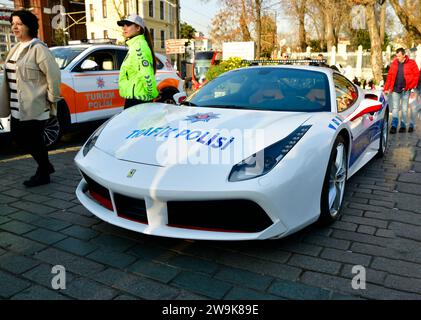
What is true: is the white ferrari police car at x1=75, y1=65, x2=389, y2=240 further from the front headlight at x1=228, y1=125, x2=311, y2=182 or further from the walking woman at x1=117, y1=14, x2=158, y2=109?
the walking woman at x1=117, y1=14, x2=158, y2=109

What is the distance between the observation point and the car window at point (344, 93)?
3.81 metres

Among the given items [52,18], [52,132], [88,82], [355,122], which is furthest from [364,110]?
[52,18]

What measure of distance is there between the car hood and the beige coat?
990 millimetres

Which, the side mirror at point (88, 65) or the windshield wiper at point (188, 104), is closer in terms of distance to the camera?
the windshield wiper at point (188, 104)

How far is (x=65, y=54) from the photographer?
22.3 ft

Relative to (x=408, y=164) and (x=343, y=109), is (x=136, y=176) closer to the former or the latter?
(x=343, y=109)

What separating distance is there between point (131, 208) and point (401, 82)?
22.0 ft

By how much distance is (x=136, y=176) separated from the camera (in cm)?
269

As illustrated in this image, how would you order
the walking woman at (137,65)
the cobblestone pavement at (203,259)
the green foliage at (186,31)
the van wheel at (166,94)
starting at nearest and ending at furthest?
the cobblestone pavement at (203,259) < the walking woman at (137,65) < the van wheel at (166,94) < the green foliage at (186,31)

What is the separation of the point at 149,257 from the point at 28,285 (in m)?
0.76

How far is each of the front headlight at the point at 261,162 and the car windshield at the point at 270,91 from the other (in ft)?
2.95

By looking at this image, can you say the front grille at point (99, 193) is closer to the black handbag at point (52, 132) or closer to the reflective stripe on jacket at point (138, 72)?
the reflective stripe on jacket at point (138, 72)

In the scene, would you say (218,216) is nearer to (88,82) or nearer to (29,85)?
(29,85)

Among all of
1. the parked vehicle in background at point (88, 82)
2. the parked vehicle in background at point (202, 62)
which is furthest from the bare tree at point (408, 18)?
the parked vehicle in background at point (88, 82)
